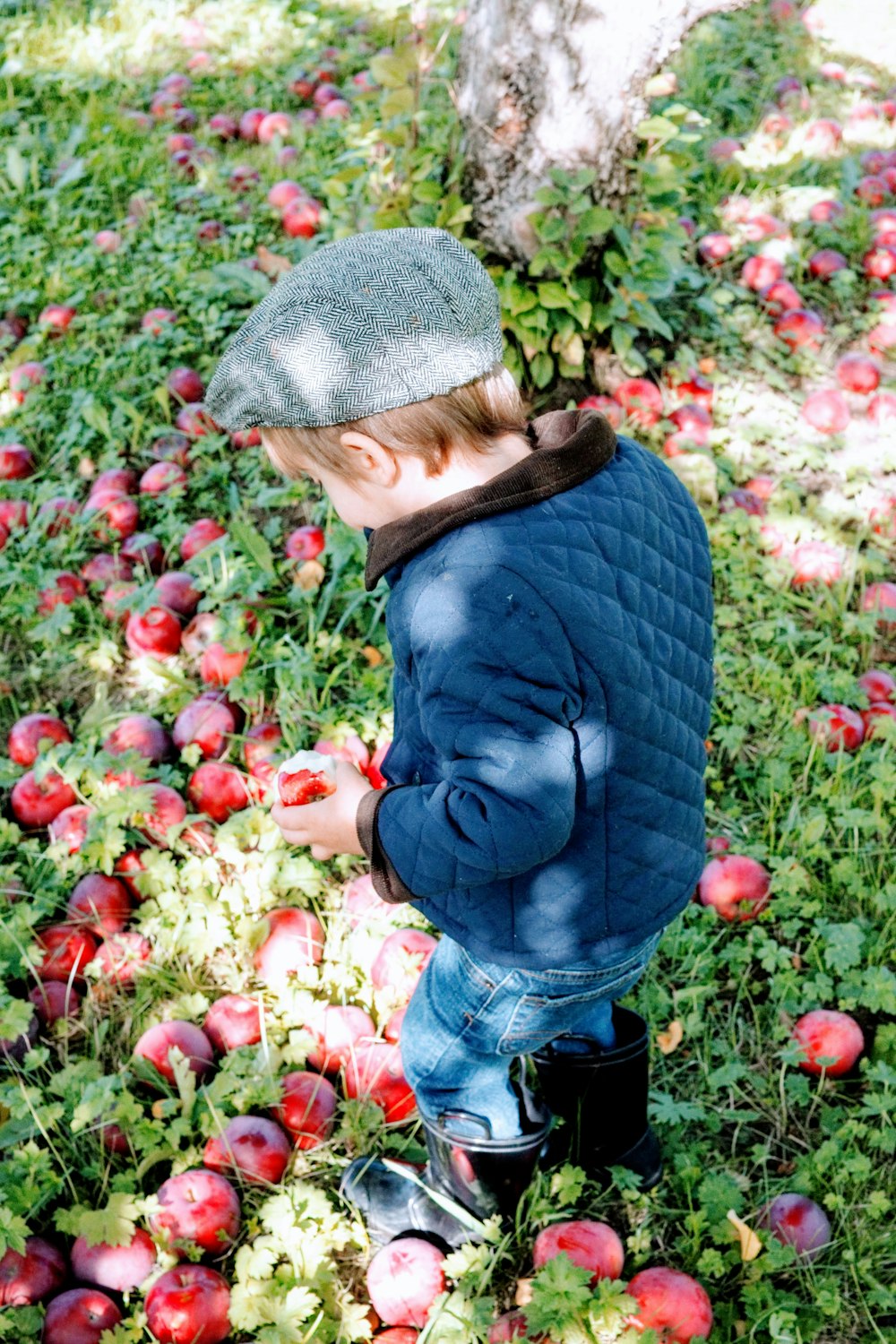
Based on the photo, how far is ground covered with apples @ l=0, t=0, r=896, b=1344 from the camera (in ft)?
6.07

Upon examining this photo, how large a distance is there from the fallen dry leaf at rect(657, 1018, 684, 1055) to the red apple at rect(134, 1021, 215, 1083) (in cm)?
93

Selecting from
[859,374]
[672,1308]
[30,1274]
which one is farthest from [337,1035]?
[859,374]

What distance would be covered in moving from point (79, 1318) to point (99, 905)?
2.81 ft

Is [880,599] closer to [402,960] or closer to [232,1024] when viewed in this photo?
[402,960]

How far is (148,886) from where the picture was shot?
2.41m

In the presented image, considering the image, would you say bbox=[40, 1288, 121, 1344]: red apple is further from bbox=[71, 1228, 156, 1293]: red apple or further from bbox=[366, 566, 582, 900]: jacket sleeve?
bbox=[366, 566, 582, 900]: jacket sleeve

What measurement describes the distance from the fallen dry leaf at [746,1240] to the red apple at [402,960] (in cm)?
74

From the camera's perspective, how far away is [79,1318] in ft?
5.65

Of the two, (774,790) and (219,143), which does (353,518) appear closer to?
(774,790)

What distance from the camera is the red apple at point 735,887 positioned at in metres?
2.40

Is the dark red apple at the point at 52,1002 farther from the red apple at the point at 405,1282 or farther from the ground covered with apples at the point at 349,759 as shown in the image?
the red apple at the point at 405,1282

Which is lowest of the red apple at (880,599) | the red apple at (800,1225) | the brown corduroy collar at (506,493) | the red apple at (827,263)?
the red apple at (800,1225)

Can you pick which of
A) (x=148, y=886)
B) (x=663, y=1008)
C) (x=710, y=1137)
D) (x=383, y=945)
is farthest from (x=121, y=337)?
(x=710, y=1137)

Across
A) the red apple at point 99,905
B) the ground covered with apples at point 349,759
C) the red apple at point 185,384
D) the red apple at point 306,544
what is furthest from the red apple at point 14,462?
the red apple at point 99,905
